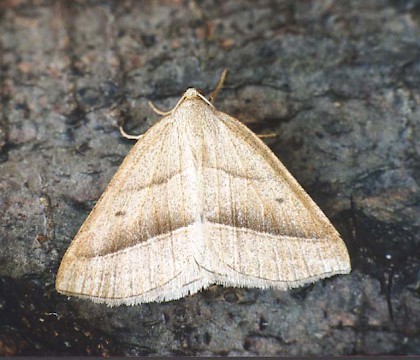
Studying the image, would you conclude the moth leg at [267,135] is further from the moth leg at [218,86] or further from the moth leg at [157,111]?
the moth leg at [157,111]

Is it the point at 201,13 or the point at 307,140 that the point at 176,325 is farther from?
the point at 201,13

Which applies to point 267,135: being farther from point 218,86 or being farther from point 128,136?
point 128,136

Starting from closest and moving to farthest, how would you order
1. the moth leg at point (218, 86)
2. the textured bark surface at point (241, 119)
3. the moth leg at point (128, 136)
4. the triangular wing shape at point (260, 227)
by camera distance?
1. the triangular wing shape at point (260, 227)
2. the textured bark surface at point (241, 119)
3. the moth leg at point (128, 136)
4. the moth leg at point (218, 86)

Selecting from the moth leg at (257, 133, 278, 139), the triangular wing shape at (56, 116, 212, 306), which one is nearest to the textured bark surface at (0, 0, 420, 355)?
the moth leg at (257, 133, 278, 139)

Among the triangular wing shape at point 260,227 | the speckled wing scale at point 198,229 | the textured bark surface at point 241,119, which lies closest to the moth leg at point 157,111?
the textured bark surface at point 241,119

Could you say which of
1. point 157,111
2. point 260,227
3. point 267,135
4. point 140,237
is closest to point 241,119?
point 267,135

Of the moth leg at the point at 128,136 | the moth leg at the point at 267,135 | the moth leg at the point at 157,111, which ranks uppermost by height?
the moth leg at the point at 157,111
